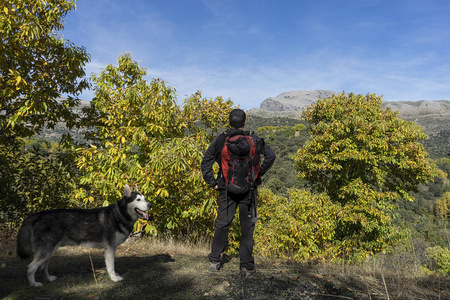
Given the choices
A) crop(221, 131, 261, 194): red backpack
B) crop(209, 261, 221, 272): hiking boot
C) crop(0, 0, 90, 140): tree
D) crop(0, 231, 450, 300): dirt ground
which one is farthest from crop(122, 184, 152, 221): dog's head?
crop(0, 0, 90, 140): tree

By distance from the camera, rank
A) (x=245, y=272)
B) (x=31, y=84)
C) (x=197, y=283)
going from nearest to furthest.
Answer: (x=197, y=283) → (x=245, y=272) → (x=31, y=84)

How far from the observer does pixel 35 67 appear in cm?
648

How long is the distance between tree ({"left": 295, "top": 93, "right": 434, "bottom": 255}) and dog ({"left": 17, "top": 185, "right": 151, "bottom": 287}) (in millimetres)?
10895

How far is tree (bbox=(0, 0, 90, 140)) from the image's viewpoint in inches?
217

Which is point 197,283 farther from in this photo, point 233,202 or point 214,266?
point 233,202

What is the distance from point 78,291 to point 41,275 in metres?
1.15

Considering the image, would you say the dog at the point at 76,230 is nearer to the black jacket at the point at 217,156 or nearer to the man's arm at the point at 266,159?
the black jacket at the point at 217,156

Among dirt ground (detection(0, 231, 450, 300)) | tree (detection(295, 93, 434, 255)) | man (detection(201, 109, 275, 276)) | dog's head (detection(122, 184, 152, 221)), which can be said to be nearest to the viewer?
dirt ground (detection(0, 231, 450, 300))

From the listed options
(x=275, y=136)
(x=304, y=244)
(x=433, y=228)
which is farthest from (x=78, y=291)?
(x=275, y=136)

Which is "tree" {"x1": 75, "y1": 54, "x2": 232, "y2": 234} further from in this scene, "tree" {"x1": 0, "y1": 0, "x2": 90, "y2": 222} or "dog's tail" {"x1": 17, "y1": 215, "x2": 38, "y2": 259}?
"dog's tail" {"x1": 17, "y1": 215, "x2": 38, "y2": 259}

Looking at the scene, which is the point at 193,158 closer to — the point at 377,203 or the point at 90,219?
the point at 90,219

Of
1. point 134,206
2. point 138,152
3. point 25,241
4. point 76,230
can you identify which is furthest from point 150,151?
point 25,241

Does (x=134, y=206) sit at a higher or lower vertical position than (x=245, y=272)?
higher

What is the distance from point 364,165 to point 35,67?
48.1ft
